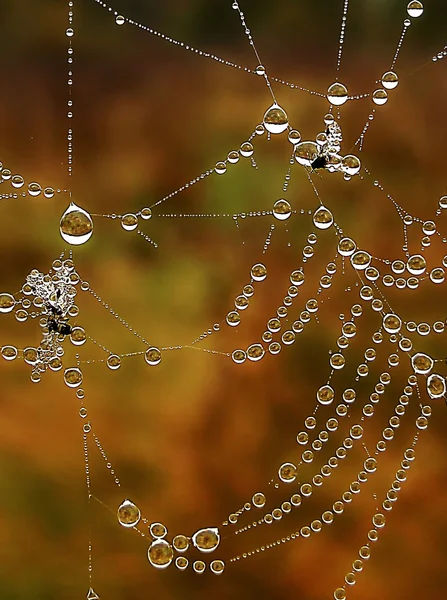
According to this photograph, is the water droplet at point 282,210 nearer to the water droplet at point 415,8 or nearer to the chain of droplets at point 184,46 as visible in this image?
the chain of droplets at point 184,46

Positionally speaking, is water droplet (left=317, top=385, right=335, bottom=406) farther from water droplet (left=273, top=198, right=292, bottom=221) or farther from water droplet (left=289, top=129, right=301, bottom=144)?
water droplet (left=289, top=129, right=301, bottom=144)

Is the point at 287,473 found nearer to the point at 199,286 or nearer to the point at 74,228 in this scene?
the point at 199,286

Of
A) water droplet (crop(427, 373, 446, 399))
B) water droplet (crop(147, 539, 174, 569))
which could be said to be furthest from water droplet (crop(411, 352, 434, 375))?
water droplet (crop(147, 539, 174, 569))

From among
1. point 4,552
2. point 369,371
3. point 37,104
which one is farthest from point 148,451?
point 37,104

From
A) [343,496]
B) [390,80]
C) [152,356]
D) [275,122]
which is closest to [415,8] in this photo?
[390,80]

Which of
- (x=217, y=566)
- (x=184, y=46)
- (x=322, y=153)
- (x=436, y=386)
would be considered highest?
(x=184, y=46)

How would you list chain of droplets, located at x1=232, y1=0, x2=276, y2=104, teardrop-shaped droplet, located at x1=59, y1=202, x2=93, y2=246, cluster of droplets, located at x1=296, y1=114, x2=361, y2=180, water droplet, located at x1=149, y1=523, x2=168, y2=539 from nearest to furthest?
teardrop-shaped droplet, located at x1=59, y1=202, x2=93, y2=246 → cluster of droplets, located at x1=296, y1=114, x2=361, y2=180 → water droplet, located at x1=149, y1=523, x2=168, y2=539 → chain of droplets, located at x1=232, y1=0, x2=276, y2=104
